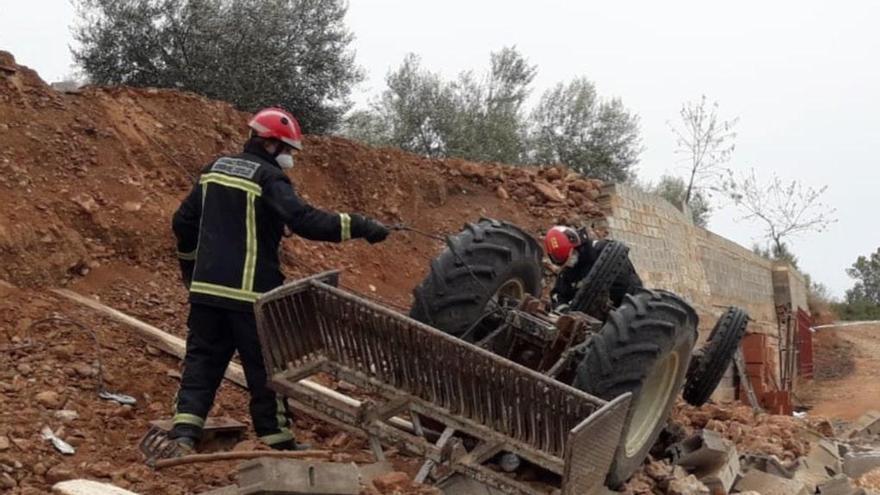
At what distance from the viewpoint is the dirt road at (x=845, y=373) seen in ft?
66.8

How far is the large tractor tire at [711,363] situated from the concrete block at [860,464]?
2.42m

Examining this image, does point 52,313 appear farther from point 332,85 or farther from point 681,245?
point 681,245

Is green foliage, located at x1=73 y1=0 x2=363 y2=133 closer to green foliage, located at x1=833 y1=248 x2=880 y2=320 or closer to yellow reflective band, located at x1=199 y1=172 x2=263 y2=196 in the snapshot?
yellow reflective band, located at x1=199 y1=172 x2=263 y2=196

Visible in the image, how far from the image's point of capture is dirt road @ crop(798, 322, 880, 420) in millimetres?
20375

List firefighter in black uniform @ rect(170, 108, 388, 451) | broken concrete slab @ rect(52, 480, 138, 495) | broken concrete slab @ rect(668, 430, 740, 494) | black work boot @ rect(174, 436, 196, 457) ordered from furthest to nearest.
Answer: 1. broken concrete slab @ rect(668, 430, 740, 494)
2. firefighter in black uniform @ rect(170, 108, 388, 451)
3. black work boot @ rect(174, 436, 196, 457)
4. broken concrete slab @ rect(52, 480, 138, 495)

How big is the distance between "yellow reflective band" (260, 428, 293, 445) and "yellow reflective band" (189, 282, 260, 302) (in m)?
0.72

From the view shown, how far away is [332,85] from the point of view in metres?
16.1

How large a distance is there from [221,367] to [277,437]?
0.47m

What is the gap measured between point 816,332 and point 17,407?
27.0 meters

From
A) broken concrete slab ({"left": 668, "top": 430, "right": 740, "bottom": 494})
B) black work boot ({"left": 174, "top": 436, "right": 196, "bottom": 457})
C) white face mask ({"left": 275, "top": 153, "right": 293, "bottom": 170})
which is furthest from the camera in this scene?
broken concrete slab ({"left": 668, "top": 430, "right": 740, "bottom": 494})

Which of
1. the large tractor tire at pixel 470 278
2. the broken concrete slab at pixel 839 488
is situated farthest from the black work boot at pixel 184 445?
the broken concrete slab at pixel 839 488

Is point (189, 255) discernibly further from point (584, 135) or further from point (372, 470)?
point (584, 135)

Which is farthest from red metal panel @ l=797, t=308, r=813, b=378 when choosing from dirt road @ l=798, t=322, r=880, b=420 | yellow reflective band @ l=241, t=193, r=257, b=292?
yellow reflective band @ l=241, t=193, r=257, b=292

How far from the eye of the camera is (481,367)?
5.21 metres
